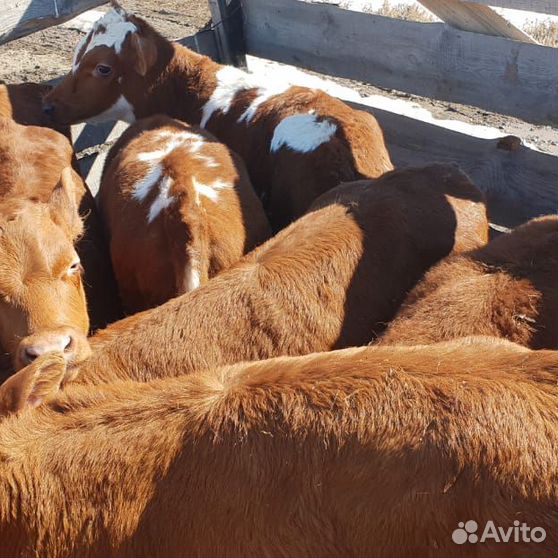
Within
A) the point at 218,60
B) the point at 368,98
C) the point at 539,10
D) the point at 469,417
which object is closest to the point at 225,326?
the point at 469,417

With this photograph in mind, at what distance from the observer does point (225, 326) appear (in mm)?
3461

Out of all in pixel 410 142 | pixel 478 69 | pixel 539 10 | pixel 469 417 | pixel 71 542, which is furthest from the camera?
pixel 410 142

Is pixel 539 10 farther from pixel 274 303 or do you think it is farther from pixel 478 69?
pixel 274 303

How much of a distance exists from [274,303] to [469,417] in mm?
1466

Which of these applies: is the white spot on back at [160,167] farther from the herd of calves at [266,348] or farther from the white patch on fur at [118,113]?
the white patch on fur at [118,113]

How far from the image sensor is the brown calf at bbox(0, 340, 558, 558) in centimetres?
215

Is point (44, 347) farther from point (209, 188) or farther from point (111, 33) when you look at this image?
point (111, 33)

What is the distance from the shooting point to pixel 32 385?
97.3 inches

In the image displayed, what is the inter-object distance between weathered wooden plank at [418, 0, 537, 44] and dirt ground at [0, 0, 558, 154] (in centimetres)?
110

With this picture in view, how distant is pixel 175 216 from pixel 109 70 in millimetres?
2879

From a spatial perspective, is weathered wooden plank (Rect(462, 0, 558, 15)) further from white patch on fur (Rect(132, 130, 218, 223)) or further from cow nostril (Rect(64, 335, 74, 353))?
cow nostril (Rect(64, 335, 74, 353))

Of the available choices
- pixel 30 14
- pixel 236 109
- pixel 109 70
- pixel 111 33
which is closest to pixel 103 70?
pixel 109 70

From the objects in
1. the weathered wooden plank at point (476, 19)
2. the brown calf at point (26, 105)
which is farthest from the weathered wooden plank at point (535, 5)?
the brown calf at point (26, 105)

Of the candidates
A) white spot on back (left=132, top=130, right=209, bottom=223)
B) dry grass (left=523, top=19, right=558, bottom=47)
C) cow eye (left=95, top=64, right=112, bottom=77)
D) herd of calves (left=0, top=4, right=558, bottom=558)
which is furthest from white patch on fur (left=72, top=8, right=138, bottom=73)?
dry grass (left=523, top=19, right=558, bottom=47)
